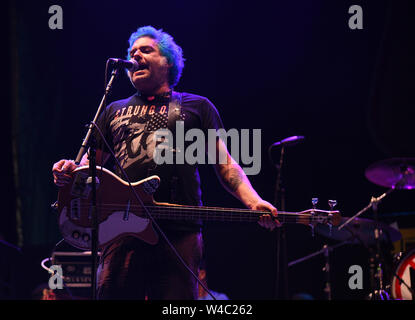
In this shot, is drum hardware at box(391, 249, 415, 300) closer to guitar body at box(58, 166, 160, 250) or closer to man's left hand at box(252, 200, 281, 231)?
man's left hand at box(252, 200, 281, 231)

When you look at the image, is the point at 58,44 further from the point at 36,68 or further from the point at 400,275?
the point at 400,275

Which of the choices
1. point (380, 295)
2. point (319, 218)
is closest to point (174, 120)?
point (319, 218)

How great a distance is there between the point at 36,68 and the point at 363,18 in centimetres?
399

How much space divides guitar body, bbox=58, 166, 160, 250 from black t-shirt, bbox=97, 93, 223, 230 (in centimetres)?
10

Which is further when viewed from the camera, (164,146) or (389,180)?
(389,180)

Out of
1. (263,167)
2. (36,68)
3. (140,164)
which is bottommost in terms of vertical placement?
(140,164)

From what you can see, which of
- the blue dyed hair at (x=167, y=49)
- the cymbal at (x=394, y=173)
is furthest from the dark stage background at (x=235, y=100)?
the blue dyed hair at (x=167, y=49)

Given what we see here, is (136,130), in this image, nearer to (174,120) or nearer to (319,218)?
(174,120)

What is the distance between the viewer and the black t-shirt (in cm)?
279

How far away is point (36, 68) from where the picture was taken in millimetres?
5863

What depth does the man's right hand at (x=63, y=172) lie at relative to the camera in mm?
2623

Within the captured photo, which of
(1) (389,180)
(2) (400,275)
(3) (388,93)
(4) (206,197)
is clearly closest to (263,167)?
(4) (206,197)

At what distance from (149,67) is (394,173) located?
2957mm

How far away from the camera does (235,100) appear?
570 centimetres
